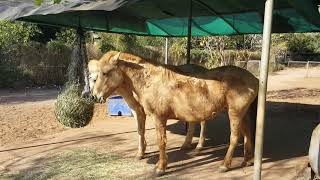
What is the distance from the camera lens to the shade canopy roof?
21.9 ft

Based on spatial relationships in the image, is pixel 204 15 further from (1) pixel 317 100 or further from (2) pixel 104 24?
Answer: (1) pixel 317 100

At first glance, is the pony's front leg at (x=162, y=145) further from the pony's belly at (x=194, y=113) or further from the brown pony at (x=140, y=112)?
the brown pony at (x=140, y=112)

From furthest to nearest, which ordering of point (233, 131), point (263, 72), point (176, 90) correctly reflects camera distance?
point (233, 131) → point (176, 90) → point (263, 72)

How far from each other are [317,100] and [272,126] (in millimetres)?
5748

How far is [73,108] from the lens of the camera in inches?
414

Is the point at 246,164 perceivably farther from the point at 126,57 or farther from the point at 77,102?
the point at 77,102

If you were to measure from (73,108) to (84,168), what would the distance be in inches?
148

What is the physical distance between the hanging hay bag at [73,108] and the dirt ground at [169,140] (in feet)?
0.71

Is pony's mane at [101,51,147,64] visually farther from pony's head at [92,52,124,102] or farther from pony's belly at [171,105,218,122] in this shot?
pony's belly at [171,105,218,122]

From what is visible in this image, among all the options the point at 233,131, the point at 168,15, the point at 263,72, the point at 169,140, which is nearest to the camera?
the point at 263,72

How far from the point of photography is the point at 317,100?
50.5ft

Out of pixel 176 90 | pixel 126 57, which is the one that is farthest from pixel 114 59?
pixel 176 90

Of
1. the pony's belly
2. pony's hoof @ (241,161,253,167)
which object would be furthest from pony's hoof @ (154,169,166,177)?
pony's hoof @ (241,161,253,167)

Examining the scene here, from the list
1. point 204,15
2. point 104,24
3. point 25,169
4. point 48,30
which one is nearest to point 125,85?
point 25,169
